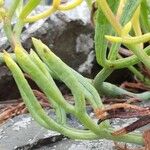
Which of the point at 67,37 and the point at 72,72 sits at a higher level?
the point at 72,72

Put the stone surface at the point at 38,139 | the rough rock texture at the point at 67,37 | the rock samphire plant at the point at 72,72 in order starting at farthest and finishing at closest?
the rough rock texture at the point at 67,37, the stone surface at the point at 38,139, the rock samphire plant at the point at 72,72

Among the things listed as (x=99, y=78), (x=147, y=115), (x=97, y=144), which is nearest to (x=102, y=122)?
(x=147, y=115)

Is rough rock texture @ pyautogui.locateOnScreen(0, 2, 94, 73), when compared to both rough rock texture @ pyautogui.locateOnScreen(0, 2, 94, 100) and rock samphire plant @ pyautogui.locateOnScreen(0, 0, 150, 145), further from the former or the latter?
rock samphire plant @ pyautogui.locateOnScreen(0, 0, 150, 145)

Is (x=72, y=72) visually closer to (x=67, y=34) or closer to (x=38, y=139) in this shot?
(x=38, y=139)

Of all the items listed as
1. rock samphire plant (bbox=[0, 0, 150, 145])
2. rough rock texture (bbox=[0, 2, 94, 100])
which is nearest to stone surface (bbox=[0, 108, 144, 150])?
rock samphire plant (bbox=[0, 0, 150, 145])

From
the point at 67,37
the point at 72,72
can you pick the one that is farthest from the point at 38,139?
the point at 67,37

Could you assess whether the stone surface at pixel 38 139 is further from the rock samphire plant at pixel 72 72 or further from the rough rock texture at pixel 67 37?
the rough rock texture at pixel 67 37

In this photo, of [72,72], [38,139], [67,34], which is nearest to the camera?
[72,72]

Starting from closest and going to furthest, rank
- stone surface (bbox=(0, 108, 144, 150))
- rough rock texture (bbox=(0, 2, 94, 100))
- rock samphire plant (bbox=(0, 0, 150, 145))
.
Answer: rock samphire plant (bbox=(0, 0, 150, 145)) < stone surface (bbox=(0, 108, 144, 150)) < rough rock texture (bbox=(0, 2, 94, 100))

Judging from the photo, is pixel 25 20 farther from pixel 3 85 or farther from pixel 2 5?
pixel 3 85

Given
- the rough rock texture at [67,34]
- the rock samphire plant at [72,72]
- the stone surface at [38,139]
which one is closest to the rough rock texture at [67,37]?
the rough rock texture at [67,34]

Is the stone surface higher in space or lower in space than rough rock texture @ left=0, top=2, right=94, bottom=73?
lower

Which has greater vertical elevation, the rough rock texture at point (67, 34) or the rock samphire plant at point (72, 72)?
the rock samphire plant at point (72, 72)
